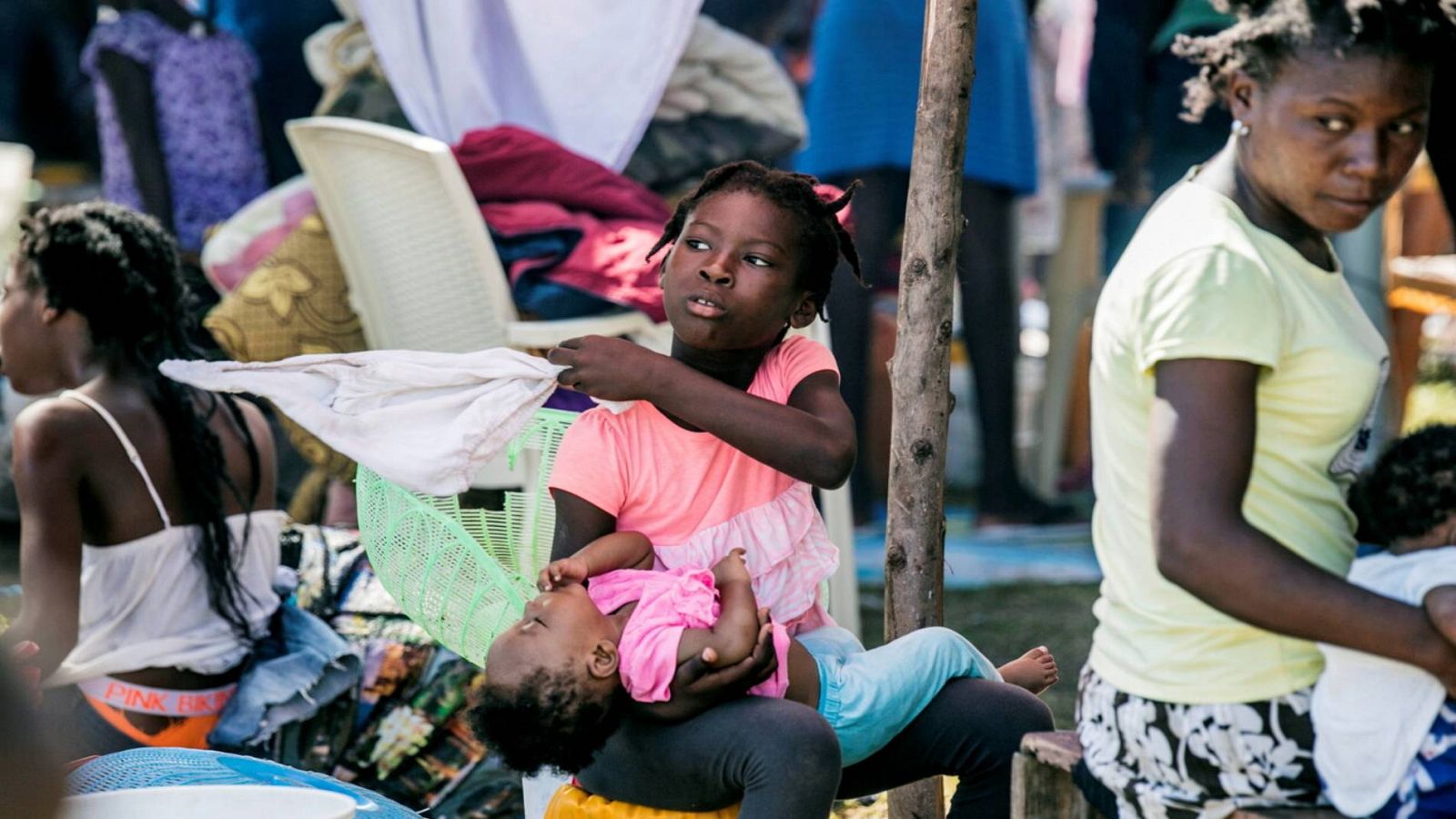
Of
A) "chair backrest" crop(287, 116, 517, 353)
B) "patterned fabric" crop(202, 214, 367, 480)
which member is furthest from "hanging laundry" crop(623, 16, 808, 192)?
"patterned fabric" crop(202, 214, 367, 480)

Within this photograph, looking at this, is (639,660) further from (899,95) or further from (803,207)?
(899,95)

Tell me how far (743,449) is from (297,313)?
7.45 feet

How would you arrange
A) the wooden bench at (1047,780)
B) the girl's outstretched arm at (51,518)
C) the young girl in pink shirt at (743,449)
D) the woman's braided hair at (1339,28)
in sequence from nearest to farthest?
1. the woman's braided hair at (1339,28)
2. the wooden bench at (1047,780)
3. the young girl in pink shirt at (743,449)
4. the girl's outstretched arm at (51,518)

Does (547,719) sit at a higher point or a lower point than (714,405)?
lower

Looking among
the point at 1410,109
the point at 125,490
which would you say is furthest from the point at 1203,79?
the point at 125,490

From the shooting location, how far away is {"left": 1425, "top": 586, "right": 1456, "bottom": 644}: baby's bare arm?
1.63 metres

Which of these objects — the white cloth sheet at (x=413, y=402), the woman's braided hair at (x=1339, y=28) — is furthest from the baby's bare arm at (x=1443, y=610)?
the white cloth sheet at (x=413, y=402)

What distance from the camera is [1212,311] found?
1.72m

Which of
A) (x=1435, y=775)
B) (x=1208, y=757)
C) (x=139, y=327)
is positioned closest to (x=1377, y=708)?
(x=1435, y=775)

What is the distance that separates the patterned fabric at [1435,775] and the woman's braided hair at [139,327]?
214 centimetres

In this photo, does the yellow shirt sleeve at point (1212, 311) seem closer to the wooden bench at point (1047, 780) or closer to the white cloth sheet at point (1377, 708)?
the white cloth sheet at point (1377, 708)

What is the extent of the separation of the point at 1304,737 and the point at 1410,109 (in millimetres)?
695

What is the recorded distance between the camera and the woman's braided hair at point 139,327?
3004 mm

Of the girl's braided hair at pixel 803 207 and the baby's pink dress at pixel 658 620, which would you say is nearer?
the baby's pink dress at pixel 658 620
